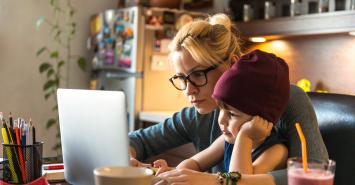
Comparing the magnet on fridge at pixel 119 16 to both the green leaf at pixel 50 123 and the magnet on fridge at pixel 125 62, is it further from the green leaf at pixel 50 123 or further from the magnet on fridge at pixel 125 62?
the green leaf at pixel 50 123

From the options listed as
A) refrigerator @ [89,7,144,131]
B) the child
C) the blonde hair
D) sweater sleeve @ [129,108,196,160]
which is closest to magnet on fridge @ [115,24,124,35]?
refrigerator @ [89,7,144,131]

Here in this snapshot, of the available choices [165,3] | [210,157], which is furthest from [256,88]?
[165,3]

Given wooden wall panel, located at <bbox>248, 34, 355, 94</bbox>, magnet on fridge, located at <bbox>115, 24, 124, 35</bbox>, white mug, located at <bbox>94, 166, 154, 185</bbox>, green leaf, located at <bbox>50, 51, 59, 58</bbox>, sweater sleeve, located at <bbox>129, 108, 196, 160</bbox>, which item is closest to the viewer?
white mug, located at <bbox>94, 166, 154, 185</bbox>

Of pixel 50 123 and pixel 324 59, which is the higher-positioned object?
pixel 324 59

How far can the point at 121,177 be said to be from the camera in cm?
75

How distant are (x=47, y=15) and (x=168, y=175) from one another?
2904mm

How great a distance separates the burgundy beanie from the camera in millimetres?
1093

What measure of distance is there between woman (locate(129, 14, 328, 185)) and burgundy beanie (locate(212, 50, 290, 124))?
0.13 m

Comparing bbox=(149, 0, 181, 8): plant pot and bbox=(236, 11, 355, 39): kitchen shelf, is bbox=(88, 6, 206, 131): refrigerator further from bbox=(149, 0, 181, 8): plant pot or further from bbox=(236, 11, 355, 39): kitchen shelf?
bbox=(236, 11, 355, 39): kitchen shelf

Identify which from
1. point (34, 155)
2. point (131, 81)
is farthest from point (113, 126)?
point (131, 81)

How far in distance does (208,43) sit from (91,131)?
1.60 ft

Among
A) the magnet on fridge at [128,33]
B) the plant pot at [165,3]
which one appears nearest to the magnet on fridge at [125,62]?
the magnet on fridge at [128,33]

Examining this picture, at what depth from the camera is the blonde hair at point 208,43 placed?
142 cm

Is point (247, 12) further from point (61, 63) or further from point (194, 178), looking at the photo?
point (194, 178)
